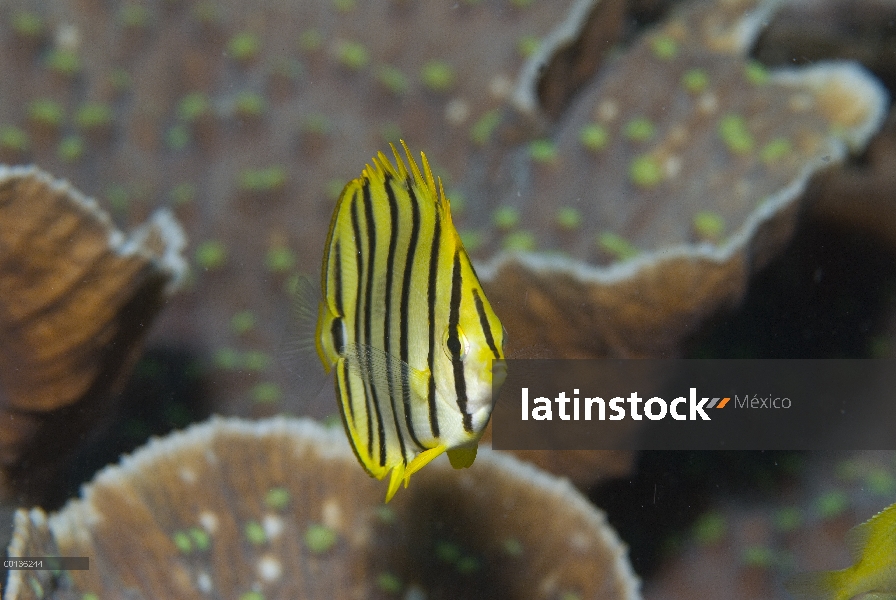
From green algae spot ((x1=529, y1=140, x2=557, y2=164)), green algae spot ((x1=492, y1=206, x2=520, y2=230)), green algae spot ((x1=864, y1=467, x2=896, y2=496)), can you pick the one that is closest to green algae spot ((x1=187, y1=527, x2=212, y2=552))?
green algae spot ((x1=492, y1=206, x2=520, y2=230))

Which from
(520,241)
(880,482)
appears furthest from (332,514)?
(880,482)

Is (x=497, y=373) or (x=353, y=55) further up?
(x=353, y=55)

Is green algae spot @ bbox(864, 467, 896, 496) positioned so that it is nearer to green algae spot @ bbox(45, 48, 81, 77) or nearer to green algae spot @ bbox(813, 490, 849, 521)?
green algae spot @ bbox(813, 490, 849, 521)

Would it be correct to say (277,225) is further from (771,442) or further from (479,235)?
(771,442)

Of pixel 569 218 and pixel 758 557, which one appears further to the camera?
pixel 758 557

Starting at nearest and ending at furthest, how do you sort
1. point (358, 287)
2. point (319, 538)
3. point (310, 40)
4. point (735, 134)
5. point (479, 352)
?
point (479, 352), point (358, 287), point (319, 538), point (735, 134), point (310, 40)

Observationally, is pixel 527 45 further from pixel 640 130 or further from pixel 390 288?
pixel 390 288

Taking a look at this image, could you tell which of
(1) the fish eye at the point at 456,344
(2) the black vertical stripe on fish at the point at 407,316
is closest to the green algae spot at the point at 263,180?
(2) the black vertical stripe on fish at the point at 407,316

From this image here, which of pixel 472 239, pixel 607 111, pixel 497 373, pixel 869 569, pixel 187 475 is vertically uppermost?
pixel 607 111
